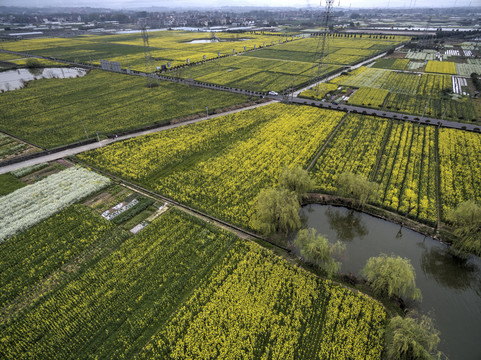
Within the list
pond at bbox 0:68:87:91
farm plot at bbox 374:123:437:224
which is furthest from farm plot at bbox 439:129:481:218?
pond at bbox 0:68:87:91

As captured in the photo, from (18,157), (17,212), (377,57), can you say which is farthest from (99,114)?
(377,57)

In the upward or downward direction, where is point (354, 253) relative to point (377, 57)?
downward

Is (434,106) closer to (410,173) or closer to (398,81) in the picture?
A: (398,81)

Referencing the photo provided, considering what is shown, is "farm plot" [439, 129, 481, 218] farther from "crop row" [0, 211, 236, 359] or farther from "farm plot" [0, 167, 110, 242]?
"farm plot" [0, 167, 110, 242]

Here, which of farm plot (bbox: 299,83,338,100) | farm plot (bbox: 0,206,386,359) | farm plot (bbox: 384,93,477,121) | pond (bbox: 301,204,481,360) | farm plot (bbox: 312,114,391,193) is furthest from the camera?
farm plot (bbox: 299,83,338,100)

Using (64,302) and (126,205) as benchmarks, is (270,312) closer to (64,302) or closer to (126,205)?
(64,302)

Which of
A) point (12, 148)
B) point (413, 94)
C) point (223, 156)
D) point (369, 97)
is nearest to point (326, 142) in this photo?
point (223, 156)
